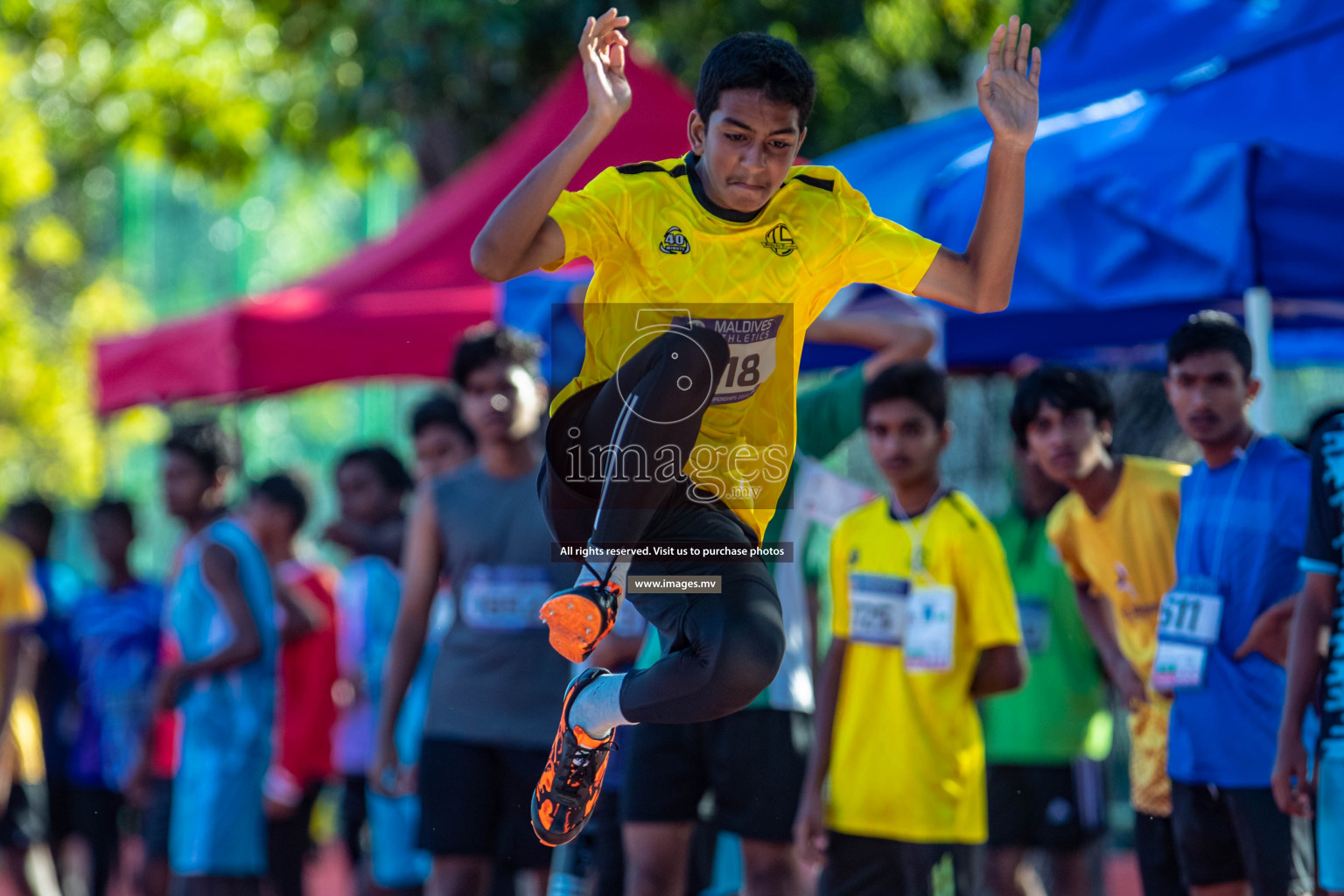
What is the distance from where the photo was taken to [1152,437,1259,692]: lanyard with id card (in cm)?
415

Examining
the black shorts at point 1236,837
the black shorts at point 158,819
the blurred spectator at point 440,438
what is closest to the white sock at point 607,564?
the black shorts at point 1236,837

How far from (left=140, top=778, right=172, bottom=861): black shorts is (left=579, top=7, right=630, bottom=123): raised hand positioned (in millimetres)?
4232

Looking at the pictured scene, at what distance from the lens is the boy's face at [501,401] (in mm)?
4957

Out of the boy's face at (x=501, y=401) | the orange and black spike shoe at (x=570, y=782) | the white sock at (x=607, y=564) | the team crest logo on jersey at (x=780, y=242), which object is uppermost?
the team crest logo on jersey at (x=780, y=242)

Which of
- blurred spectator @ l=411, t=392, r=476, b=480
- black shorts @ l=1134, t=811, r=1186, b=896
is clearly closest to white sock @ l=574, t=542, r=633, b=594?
black shorts @ l=1134, t=811, r=1186, b=896

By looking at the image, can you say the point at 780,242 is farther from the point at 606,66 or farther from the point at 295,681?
the point at 295,681

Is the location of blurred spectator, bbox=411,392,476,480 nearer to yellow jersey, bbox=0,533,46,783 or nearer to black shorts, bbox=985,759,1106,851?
yellow jersey, bbox=0,533,46,783

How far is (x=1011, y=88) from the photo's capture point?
345 cm

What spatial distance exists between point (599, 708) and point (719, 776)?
1321 millimetres

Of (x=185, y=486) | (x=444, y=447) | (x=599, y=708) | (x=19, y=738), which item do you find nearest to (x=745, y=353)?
(x=599, y=708)

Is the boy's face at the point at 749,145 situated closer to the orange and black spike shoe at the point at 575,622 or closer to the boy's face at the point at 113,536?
the orange and black spike shoe at the point at 575,622

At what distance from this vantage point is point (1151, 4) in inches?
263

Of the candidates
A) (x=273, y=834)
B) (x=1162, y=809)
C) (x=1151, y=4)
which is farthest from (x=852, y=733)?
(x=1151, y=4)

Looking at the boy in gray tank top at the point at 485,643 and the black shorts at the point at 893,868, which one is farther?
the boy in gray tank top at the point at 485,643
